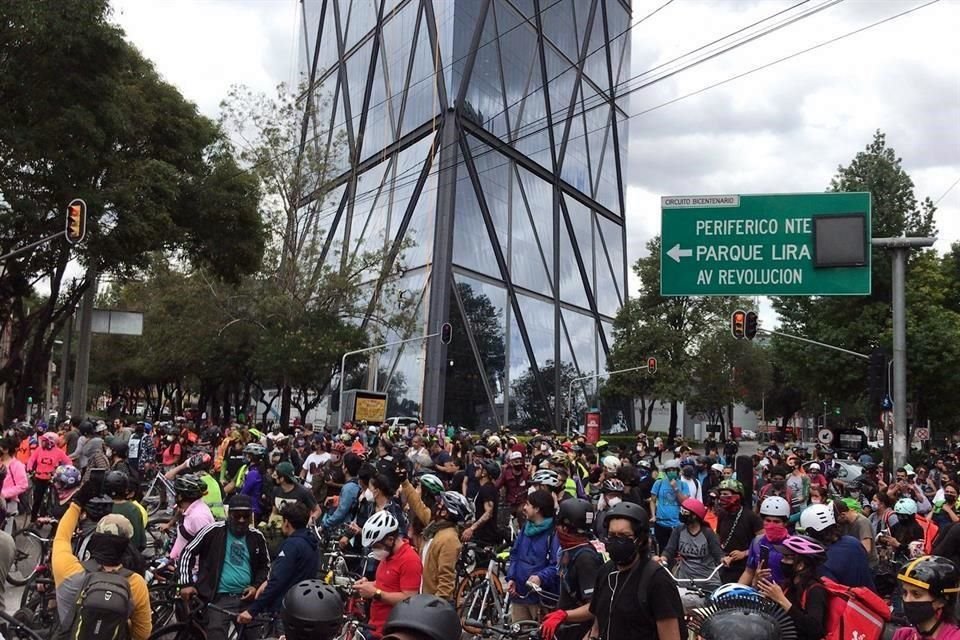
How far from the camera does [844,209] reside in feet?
45.2

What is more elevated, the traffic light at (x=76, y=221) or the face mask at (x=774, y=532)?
the traffic light at (x=76, y=221)

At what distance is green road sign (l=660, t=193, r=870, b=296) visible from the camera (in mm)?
13648

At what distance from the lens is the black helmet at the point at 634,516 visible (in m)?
4.43

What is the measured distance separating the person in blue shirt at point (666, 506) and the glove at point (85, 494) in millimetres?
6634

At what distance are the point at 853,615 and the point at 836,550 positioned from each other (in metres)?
1.39

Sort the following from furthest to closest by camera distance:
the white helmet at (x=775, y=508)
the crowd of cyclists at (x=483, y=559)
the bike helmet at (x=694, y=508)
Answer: the bike helmet at (x=694, y=508) → the white helmet at (x=775, y=508) → the crowd of cyclists at (x=483, y=559)

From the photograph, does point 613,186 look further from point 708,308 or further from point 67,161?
point 67,161

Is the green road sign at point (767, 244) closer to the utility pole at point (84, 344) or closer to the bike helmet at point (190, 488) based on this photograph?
the bike helmet at point (190, 488)

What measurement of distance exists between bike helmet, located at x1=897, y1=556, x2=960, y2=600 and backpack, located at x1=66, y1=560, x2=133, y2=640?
3.86 metres

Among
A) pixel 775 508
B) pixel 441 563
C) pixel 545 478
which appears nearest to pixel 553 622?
pixel 441 563

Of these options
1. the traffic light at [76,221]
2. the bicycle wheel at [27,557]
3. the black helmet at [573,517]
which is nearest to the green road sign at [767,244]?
the black helmet at [573,517]

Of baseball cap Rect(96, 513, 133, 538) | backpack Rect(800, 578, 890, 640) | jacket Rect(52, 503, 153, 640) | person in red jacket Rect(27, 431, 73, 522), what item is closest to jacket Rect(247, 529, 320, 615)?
jacket Rect(52, 503, 153, 640)

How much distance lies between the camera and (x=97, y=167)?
2580cm

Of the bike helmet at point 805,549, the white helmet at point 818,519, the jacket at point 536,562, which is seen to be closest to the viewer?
the bike helmet at point 805,549
